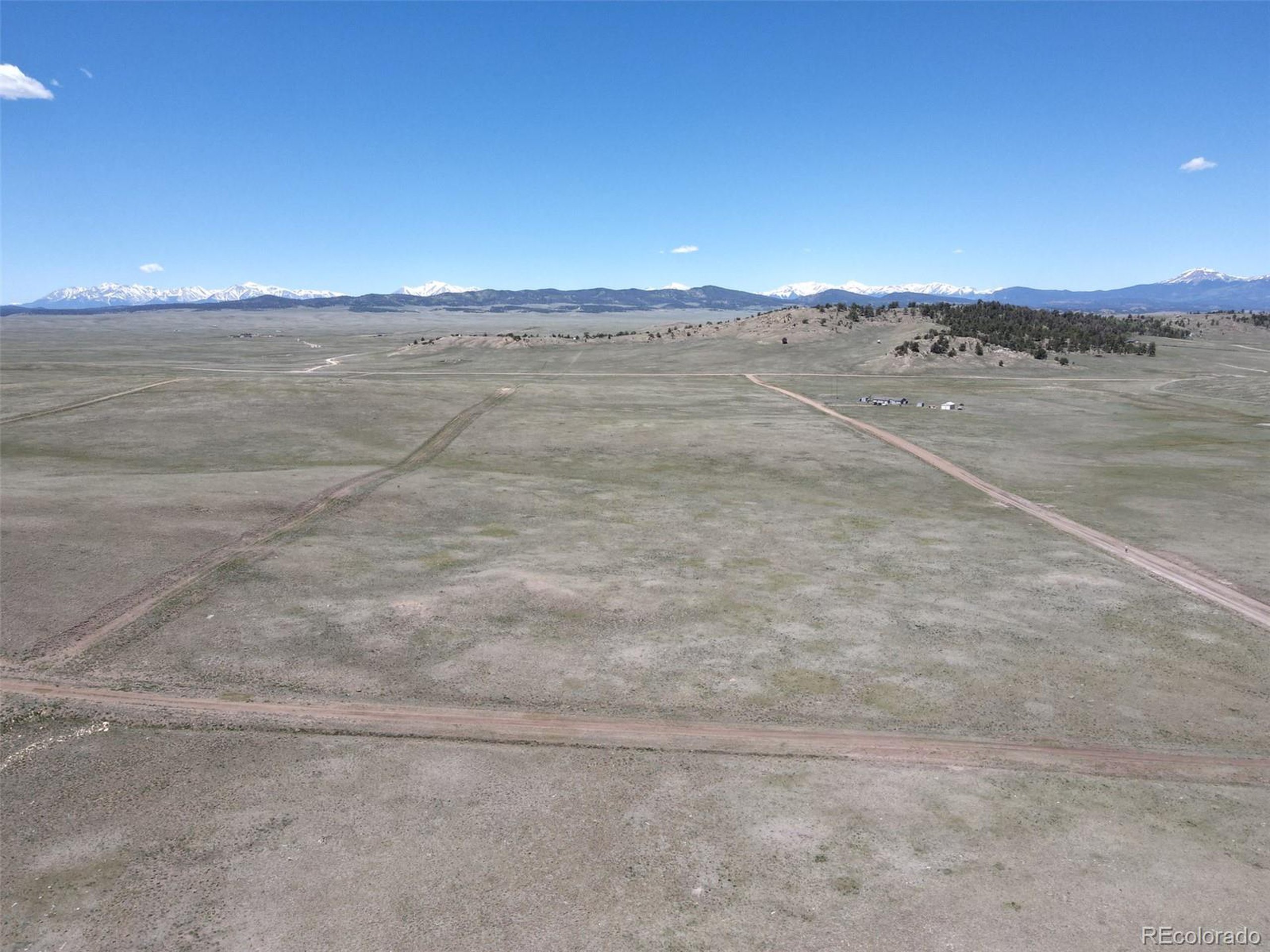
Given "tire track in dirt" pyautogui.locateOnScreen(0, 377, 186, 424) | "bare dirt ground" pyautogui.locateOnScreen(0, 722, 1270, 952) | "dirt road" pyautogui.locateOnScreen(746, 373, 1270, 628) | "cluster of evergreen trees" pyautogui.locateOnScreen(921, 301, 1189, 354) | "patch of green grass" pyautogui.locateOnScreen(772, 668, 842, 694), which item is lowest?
"bare dirt ground" pyautogui.locateOnScreen(0, 722, 1270, 952)

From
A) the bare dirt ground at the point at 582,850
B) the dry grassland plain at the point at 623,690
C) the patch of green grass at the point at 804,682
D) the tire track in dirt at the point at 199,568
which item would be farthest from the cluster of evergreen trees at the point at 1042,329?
the bare dirt ground at the point at 582,850

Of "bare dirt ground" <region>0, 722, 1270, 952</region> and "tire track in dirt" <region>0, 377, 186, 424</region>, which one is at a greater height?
"tire track in dirt" <region>0, 377, 186, 424</region>

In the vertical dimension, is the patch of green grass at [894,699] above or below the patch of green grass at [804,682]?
below

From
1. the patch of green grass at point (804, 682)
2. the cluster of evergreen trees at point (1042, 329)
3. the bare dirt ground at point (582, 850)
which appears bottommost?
the bare dirt ground at point (582, 850)

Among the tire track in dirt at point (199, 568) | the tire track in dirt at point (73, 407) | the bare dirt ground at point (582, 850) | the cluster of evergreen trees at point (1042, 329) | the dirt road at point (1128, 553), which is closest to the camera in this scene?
the bare dirt ground at point (582, 850)

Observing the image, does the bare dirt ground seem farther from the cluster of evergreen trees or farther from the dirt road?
the cluster of evergreen trees

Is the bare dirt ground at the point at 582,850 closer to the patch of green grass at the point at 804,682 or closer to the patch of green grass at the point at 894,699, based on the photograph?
the patch of green grass at the point at 894,699

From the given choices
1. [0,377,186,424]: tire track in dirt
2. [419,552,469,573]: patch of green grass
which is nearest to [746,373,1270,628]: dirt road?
[419,552,469,573]: patch of green grass

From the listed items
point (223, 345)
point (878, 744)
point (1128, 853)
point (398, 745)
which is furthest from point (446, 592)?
point (223, 345)
